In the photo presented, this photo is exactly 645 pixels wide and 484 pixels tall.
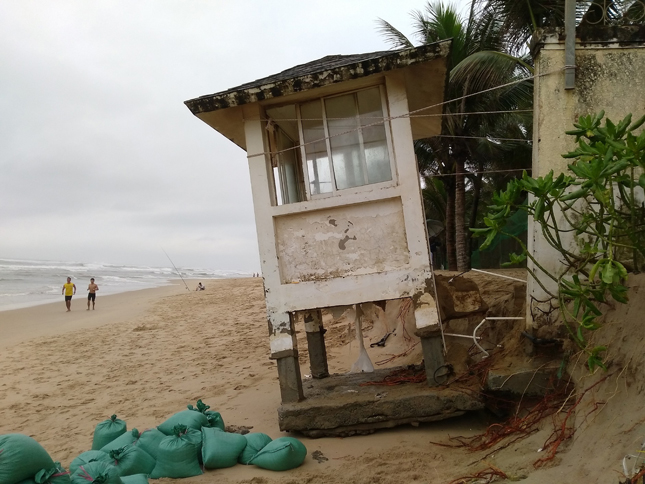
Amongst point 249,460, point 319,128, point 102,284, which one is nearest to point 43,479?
point 249,460

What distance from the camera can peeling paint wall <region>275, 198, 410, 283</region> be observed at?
5496mm

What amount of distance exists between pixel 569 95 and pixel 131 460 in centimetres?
526

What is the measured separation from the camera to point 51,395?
27.3ft

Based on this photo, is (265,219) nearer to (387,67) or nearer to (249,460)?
(387,67)

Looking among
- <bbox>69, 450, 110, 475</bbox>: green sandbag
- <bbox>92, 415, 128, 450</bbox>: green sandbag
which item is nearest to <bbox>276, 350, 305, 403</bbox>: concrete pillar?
<bbox>92, 415, 128, 450</bbox>: green sandbag

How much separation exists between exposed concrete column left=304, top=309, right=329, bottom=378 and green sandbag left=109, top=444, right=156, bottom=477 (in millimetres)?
3137

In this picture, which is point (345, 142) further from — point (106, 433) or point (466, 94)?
point (466, 94)

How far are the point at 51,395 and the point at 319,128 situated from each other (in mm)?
6384

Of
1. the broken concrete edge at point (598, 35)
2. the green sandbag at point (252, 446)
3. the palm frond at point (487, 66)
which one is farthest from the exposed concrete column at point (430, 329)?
the palm frond at point (487, 66)

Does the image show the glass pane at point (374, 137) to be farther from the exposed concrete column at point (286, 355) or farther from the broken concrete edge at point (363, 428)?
the broken concrete edge at point (363, 428)

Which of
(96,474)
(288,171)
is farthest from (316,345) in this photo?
(96,474)

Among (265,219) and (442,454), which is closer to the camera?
(442,454)

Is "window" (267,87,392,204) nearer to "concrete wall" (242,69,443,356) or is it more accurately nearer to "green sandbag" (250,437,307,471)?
"concrete wall" (242,69,443,356)

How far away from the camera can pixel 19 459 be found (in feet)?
10.8
